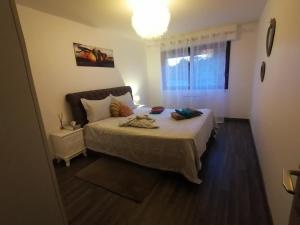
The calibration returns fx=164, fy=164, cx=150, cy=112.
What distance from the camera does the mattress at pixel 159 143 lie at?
77.8 inches

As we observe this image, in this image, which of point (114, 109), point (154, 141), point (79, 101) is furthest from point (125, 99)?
point (154, 141)

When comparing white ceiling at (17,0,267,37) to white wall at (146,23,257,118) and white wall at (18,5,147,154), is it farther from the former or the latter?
white wall at (146,23,257,118)

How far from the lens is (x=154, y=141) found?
2.15m

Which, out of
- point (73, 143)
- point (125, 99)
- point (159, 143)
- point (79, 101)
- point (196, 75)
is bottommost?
point (73, 143)

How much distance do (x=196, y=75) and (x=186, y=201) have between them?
347 cm

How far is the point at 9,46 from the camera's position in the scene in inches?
27.4

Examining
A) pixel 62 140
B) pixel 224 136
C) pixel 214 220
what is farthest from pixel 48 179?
pixel 224 136

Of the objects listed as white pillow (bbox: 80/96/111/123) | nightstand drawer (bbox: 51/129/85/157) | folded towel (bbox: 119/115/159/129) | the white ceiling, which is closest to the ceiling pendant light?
the white ceiling

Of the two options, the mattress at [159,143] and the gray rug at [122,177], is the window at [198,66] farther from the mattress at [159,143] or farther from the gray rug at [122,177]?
the gray rug at [122,177]

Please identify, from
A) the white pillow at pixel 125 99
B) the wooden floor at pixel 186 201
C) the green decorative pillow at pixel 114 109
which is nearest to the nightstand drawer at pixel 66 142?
the wooden floor at pixel 186 201

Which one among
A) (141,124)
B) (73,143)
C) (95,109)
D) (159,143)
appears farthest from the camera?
(95,109)

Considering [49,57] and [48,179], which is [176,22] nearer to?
[49,57]

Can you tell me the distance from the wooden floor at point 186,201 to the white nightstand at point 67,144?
268mm

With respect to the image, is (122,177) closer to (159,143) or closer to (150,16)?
(159,143)
